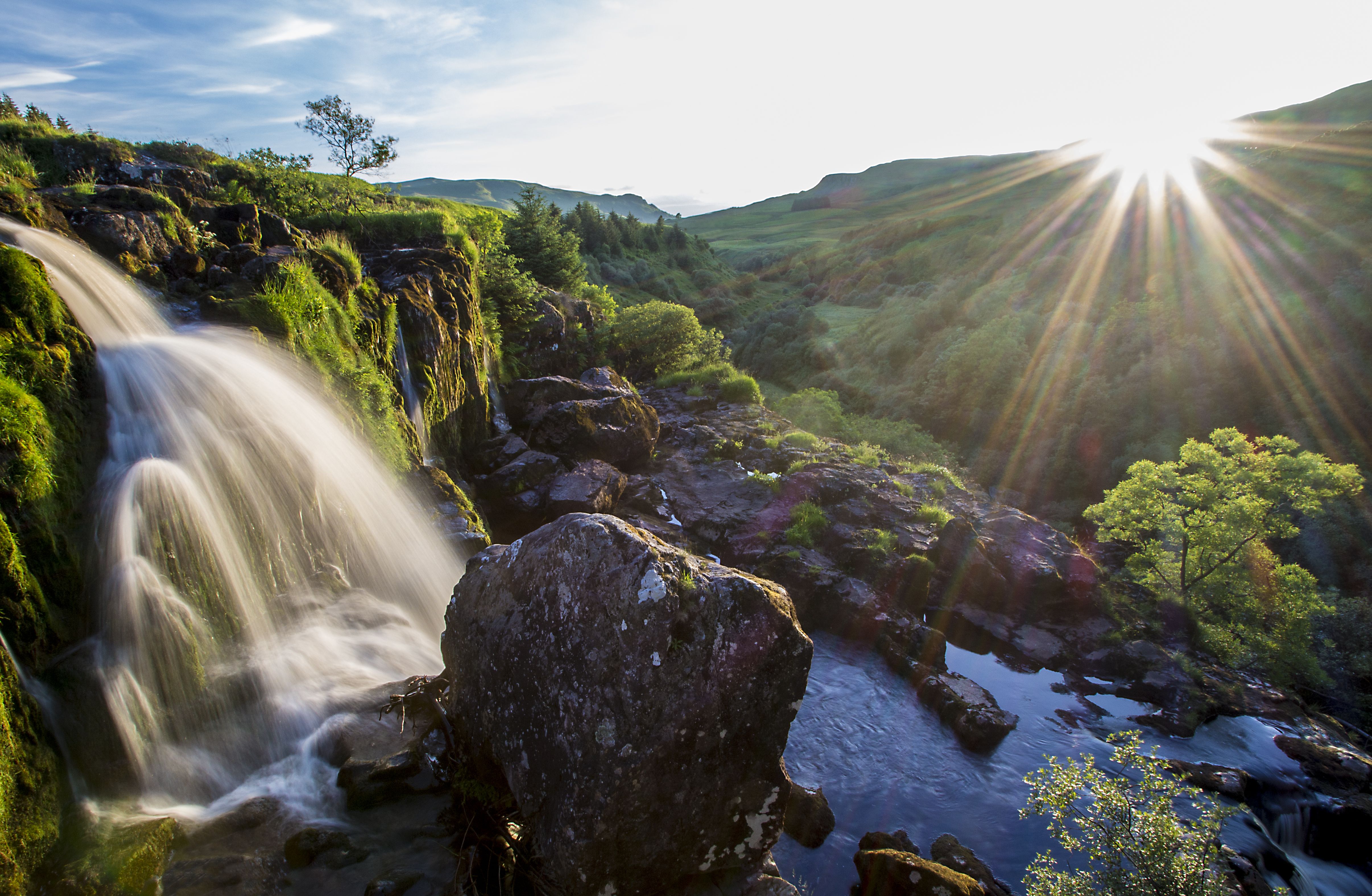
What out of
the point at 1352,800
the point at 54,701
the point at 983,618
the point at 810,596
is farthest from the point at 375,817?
the point at 1352,800

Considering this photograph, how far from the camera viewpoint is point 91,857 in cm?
520

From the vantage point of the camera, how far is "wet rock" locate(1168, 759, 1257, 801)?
418 inches

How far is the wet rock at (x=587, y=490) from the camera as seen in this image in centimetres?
1588

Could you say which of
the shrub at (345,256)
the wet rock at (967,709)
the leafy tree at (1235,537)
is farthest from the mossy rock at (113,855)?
the leafy tree at (1235,537)

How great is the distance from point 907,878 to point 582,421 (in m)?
15.1

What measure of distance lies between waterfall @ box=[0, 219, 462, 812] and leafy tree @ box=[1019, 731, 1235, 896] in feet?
28.0

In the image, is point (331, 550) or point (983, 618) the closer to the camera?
point (331, 550)

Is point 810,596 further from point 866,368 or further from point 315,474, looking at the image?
point 866,368

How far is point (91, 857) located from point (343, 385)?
841 cm

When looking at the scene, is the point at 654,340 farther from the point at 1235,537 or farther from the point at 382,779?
the point at 382,779

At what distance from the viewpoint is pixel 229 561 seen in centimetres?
809

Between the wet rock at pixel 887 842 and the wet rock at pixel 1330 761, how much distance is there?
9.11 metres

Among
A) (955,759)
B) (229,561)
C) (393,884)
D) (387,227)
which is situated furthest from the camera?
(387,227)

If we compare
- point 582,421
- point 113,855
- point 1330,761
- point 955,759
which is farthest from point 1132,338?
point 113,855
